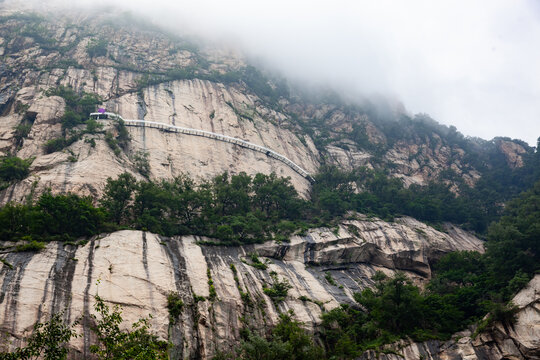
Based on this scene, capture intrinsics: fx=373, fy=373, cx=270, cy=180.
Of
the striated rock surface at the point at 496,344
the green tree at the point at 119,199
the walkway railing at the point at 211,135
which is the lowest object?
the green tree at the point at 119,199

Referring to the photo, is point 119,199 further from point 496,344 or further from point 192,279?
point 496,344

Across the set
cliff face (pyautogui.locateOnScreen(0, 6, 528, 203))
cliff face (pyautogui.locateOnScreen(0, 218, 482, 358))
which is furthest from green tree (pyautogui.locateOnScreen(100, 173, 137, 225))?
cliff face (pyautogui.locateOnScreen(0, 218, 482, 358))

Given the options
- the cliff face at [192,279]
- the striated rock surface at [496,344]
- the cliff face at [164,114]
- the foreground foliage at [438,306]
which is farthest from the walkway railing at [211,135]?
the striated rock surface at [496,344]

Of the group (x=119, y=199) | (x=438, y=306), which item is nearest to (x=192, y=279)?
(x=119, y=199)

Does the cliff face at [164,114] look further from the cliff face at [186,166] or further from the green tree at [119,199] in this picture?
the green tree at [119,199]

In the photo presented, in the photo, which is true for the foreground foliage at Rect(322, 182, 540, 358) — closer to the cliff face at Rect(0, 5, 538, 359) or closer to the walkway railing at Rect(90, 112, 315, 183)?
the cliff face at Rect(0, 5, 538, 359)

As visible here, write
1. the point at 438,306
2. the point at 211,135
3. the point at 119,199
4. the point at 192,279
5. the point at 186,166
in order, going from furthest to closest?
the point at 211,135 < the point at 186,166 < the point at 119,199 < the point at 438,306 < the point at 192,279

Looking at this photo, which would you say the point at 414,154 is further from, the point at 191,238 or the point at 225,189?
the point at 191,238
